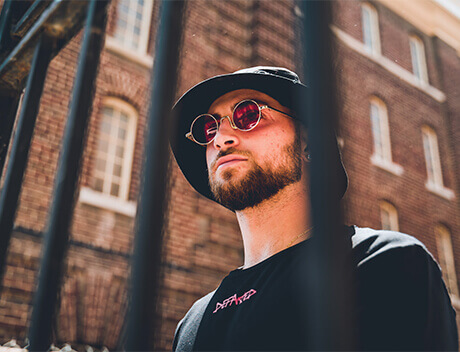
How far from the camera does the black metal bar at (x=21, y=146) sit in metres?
1.56

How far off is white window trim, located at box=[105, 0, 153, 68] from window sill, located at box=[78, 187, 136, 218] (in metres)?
2.24

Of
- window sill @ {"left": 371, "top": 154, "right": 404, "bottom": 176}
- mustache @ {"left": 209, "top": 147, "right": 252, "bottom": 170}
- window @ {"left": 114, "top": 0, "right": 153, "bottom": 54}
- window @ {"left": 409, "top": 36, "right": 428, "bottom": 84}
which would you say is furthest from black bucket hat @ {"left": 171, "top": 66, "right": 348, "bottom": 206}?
window @ {"left": 409, "top": 36, "right": 428, "bottom": 84}

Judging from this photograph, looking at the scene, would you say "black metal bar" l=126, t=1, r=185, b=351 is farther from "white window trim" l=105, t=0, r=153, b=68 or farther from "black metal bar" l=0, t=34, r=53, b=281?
"white window trim" l=105, t=0, r=153, b=68

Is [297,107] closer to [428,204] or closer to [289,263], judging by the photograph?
[289,263]

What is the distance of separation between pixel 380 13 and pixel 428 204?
576 cm

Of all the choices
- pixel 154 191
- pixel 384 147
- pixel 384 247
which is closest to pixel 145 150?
pixel 154 191

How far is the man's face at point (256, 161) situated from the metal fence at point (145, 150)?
60 cm

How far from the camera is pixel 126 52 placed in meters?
8.70

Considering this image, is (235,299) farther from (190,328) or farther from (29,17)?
(29,17)

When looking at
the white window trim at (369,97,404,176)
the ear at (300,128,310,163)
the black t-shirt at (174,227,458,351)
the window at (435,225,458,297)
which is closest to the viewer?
the black t-shirt at (174,227,458,351)

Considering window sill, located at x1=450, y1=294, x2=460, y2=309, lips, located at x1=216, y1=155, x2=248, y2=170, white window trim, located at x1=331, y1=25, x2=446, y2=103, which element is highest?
white window trim, located at x1=331, y1=25, x2=446, y2=103

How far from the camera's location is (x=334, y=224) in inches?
26.2

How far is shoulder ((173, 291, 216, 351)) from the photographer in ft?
5.50

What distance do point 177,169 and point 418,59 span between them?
10.6 metres
